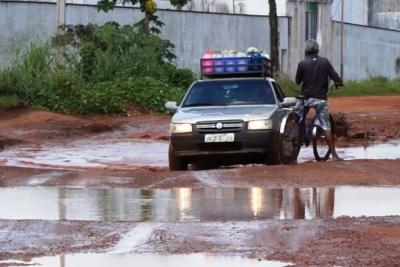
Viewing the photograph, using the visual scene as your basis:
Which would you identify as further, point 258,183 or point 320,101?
point 320,101

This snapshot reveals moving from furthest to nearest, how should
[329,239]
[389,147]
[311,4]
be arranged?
[311,4]
[389,147]
[329,239]

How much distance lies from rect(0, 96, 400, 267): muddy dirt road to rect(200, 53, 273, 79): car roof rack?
1.76 metres

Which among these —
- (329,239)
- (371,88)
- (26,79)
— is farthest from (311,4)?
(329,239)

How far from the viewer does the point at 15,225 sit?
1037 centimetres

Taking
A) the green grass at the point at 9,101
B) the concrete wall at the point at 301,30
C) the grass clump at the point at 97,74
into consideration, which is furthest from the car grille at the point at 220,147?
the concrete wall at the point at 301,30

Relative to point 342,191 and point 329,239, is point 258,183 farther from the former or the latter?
point 329,239

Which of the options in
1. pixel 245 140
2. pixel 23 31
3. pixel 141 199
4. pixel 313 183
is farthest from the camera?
pixel 23 31

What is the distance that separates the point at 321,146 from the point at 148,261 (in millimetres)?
8746

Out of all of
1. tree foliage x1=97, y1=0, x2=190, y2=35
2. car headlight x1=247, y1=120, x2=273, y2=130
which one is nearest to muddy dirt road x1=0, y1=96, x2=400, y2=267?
car headlight x1=247, y1=120, x2=273, y2=130

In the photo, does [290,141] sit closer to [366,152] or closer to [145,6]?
[366,152]

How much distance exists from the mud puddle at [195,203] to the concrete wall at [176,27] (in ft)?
67.6

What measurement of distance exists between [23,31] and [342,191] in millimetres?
24514

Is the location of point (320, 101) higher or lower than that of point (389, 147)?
higher

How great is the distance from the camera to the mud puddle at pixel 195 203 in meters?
10.9
